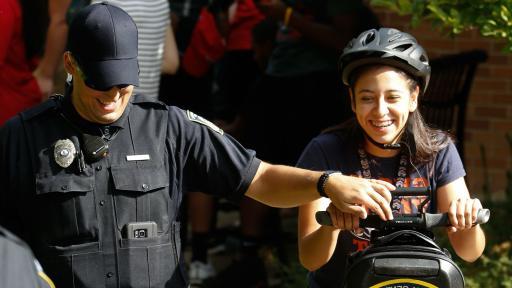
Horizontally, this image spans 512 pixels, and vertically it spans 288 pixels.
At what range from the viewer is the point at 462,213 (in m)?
3.54

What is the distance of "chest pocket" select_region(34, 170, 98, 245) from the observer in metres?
3.64

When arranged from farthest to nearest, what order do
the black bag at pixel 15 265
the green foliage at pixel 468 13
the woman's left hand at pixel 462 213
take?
the green foliage at pixel 468 13 → the woman's left hand at pixel 462 213 → the black bag at pixel 15 265

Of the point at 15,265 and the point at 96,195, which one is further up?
the point at 15,265

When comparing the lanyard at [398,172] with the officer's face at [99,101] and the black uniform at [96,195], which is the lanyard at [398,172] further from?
the officer's face at [99,101]

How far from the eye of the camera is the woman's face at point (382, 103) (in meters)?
3.95

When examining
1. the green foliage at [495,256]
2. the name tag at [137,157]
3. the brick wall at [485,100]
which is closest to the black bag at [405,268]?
the name tag at [137,157]

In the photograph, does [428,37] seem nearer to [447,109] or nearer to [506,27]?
[447,109]

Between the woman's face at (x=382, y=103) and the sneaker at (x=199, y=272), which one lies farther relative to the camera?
the sneaker at (x=199, y=272)

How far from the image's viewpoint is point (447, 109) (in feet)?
22.9

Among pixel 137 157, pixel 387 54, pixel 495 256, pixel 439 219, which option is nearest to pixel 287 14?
pixel 495 256

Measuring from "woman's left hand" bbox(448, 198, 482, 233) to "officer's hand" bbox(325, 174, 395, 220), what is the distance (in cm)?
20

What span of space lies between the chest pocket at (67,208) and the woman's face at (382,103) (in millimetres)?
1003

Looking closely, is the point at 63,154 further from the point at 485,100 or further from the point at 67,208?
the point at 485,100

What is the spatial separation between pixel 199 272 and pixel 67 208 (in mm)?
3304
